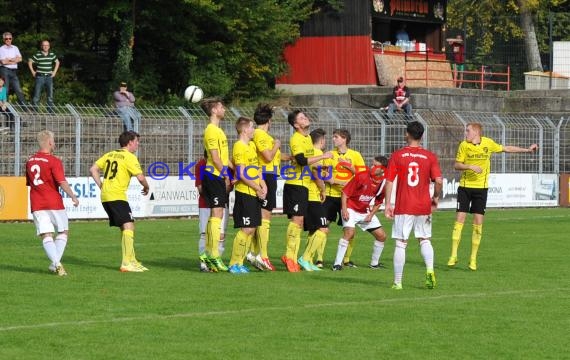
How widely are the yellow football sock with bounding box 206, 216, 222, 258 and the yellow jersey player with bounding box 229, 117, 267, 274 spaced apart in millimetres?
256

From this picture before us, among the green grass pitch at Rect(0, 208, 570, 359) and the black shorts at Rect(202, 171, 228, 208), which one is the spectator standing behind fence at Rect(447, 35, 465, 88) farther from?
the black shorts at Rect(202, 171, 228, 208)

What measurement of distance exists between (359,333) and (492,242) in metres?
11.8

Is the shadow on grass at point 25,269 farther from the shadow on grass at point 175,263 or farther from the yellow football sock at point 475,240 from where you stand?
the yellow football sock at point 475,240

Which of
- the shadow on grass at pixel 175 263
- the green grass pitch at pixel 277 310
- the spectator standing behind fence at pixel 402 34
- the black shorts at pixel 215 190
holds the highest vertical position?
the spectator standing behind fence at pixel 402 34

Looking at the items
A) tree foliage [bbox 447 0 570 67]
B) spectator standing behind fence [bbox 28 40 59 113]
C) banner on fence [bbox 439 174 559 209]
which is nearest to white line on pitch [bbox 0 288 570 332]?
spectator standing behind fence [bbox 28 40 59 113]

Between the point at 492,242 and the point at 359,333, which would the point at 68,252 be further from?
the point at 359,333

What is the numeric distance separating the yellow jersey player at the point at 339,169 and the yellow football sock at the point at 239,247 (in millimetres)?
1401

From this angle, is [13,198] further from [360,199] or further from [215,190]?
[360,199]

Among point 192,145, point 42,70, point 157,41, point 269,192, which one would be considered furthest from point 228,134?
point 269,192

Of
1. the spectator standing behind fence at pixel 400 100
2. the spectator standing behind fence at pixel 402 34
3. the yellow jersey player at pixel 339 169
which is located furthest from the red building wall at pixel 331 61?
the yellow jersey player at pixel 339 169

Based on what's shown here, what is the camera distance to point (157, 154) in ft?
95.0

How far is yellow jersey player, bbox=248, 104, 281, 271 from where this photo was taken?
16.3 meters

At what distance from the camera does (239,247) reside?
16.2 m

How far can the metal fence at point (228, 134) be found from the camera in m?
27.4
